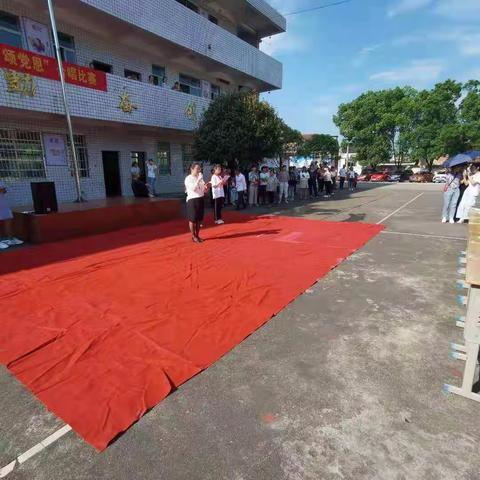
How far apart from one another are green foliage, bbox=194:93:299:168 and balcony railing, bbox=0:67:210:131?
1.94 meters

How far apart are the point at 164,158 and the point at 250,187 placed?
19.0ft

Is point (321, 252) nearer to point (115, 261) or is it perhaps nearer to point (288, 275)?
point (288, 275)

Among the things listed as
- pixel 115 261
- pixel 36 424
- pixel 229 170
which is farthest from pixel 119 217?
pixel 36 424

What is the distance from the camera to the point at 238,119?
12.7 metres

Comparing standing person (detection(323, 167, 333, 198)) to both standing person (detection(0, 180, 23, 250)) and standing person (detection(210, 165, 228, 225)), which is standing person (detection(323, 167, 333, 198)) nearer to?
standing person (detection(210, 165, 228, 225))

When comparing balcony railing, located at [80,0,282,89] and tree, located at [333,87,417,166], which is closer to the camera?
balcony railing, located at [80,0,282,89]

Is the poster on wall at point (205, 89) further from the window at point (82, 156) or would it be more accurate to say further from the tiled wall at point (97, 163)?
the window at point (82, 156)

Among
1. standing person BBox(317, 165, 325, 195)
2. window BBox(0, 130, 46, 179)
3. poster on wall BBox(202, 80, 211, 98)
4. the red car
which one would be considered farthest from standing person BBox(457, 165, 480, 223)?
the red car

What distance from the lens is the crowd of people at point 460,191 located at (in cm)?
855

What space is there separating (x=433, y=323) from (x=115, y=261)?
4907mm

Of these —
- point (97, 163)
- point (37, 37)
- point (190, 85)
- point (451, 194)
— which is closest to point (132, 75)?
point (190, 85)

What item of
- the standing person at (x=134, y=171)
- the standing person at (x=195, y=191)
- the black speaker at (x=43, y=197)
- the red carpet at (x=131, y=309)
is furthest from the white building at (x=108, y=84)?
the standing person at (x=195, y=191)

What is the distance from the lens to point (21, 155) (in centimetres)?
1120

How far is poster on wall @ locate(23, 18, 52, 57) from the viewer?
1078cm
